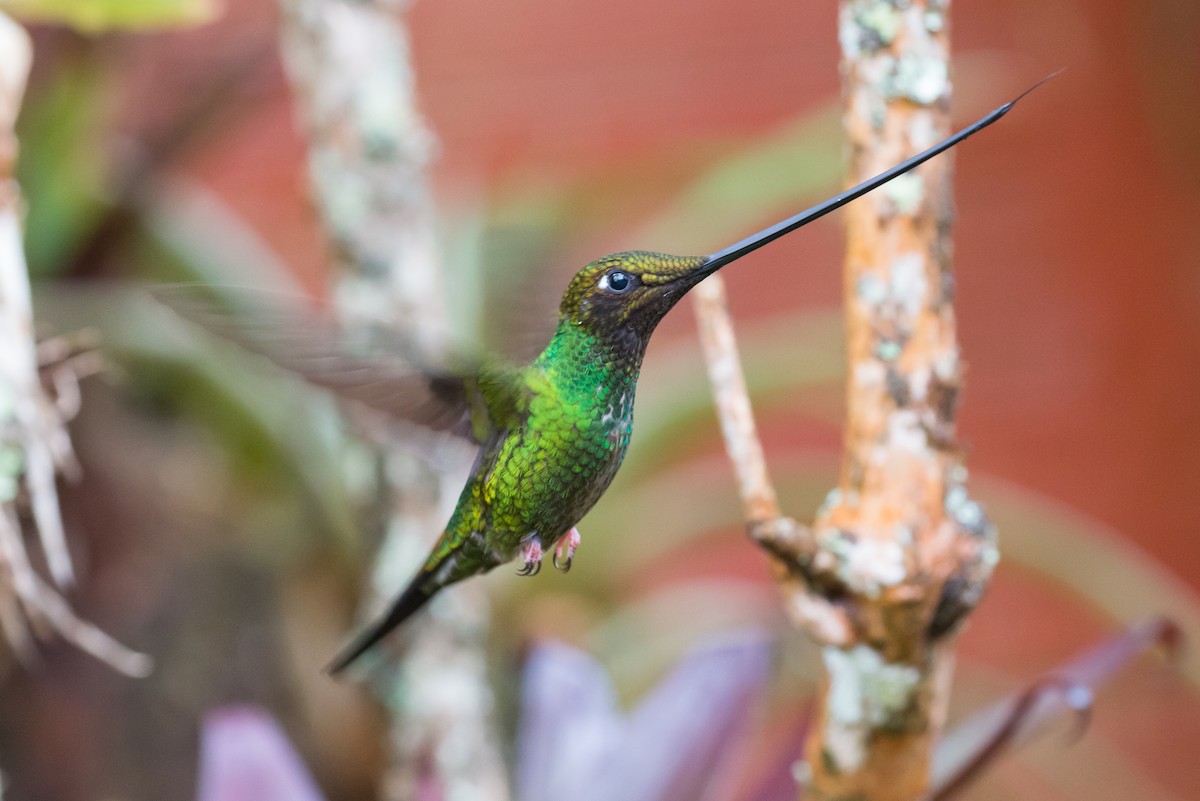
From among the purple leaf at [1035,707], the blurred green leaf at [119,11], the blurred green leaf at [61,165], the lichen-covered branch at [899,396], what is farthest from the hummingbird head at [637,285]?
the blurred green leaf at [61,165]

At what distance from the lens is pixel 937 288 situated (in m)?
0.36

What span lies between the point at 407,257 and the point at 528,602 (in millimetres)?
471

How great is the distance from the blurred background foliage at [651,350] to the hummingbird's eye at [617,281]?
0.29 m

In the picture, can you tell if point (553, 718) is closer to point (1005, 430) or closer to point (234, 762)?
point (234, 762)

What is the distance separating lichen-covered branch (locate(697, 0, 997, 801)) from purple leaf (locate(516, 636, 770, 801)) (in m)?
0.26

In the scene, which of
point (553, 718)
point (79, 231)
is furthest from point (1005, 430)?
point (79, 231)

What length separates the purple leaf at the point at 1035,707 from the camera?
44 centimetres

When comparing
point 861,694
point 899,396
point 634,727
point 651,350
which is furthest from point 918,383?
point 651,350

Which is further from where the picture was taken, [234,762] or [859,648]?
[234,762]

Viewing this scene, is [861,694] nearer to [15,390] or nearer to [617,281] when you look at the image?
[617,281]

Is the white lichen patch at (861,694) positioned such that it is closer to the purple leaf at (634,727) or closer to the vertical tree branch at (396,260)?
the purple leaf at (634,727)

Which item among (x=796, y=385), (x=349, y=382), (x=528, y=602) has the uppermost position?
(x=349, y=382)

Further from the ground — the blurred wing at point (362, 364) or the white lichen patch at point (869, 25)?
the white lichen patch at point (869, 25)

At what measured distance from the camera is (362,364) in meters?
0.36
